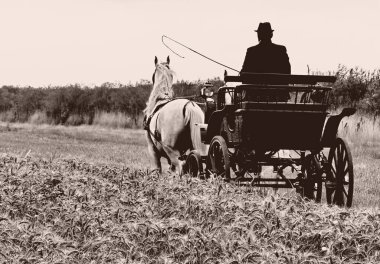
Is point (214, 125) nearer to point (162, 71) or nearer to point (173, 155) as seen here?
point (173, 155)

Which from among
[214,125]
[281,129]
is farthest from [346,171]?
[214,125]

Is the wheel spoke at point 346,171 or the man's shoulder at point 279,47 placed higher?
the man's shoulder at point 279,47

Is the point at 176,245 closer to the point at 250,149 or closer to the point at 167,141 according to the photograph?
the point at 250,149

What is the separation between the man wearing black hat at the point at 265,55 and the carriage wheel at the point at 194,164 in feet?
5.22

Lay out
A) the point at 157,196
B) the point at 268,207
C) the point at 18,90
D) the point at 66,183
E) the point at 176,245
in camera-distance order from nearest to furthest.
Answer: the point at 176,245 < the point at 268,207 < the point at 157,196 < the point at 66,183 < the point at 18,90

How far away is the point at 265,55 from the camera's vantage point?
10297mm

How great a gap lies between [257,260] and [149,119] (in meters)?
8.87

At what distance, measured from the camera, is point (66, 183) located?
926 cm

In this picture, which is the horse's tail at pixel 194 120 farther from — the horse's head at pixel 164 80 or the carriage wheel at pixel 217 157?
the carriage wheel at pixel 217 157

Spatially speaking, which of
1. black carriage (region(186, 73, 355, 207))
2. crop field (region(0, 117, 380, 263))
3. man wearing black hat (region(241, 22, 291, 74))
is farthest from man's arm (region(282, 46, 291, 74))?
crop field (region(0, 117, 380, 263))

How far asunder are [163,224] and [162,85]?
7932 mm

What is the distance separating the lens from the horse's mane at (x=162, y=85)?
14.0 metres

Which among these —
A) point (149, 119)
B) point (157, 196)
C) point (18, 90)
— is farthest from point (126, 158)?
point (18, 90)

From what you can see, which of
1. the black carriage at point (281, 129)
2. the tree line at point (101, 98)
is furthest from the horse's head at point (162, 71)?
the tree line at point (101, 98)
